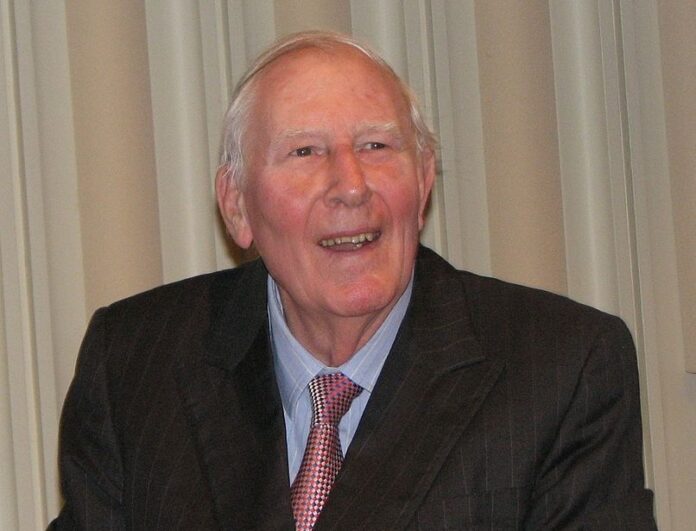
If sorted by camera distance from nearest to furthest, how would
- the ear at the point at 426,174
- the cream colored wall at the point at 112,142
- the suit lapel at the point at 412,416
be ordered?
1. the suit lapel at the point at 412,416
2. the ear at the point at 426,174
3. the cream colored wall at the point at 112,142

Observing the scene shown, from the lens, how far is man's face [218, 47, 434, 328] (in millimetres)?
1733

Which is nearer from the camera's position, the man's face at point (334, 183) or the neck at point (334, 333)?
the man's face at point (334, 183)

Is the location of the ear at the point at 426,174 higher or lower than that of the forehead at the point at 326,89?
lower

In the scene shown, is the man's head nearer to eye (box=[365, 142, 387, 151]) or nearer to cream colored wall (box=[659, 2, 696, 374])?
eye (box=[365, 142, 387, 151])

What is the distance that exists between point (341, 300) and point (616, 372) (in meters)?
0.42

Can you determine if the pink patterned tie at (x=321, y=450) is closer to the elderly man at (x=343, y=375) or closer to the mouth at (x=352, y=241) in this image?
the elderly man at (x=343, y=375)

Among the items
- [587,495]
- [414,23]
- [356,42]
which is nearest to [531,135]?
[414,23]

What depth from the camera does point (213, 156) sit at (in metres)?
2.33

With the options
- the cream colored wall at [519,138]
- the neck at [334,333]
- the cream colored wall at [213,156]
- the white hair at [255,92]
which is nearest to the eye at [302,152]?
the white hair at [255,92]

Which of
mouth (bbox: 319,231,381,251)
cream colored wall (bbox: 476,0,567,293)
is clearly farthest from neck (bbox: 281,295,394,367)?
cream colored wall (bbox: 476,0,567,293)

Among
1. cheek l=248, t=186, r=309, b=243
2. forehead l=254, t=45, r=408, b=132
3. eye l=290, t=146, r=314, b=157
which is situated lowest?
cheek l=248, t=186, r=309, b=243

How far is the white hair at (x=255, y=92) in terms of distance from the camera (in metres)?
1.86

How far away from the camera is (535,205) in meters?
2.43

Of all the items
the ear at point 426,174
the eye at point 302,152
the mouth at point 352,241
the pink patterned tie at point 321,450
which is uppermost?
the eye at point 302,152
